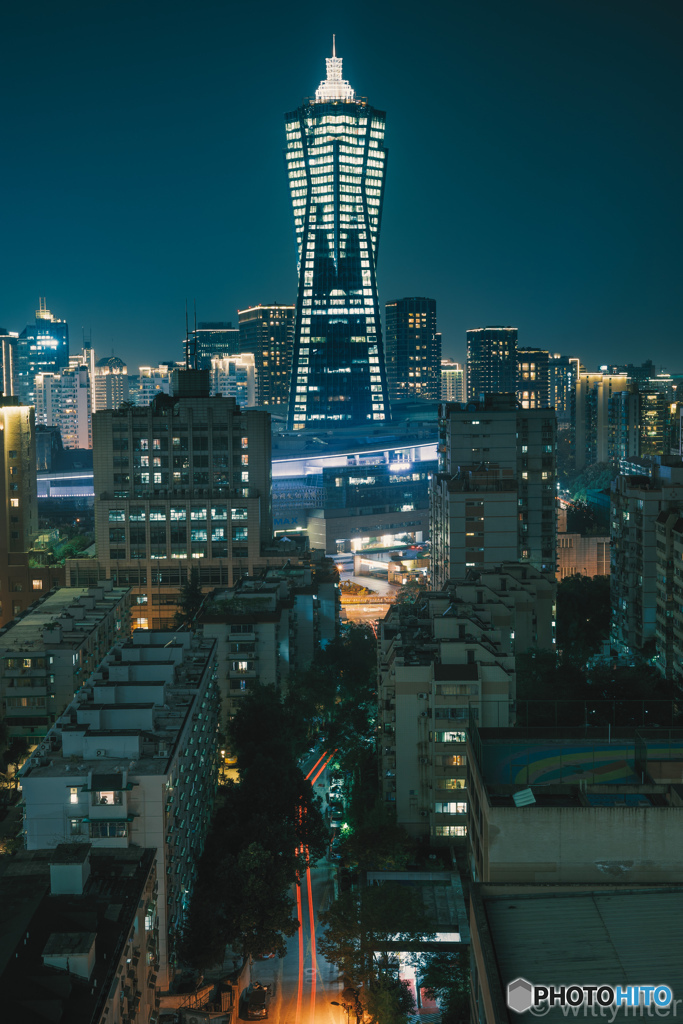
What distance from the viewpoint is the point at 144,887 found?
71.3 feet

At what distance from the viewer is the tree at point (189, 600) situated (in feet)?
177

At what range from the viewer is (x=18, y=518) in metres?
62.0

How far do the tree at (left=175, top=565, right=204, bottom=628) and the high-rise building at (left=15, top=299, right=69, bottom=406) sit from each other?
14275 centimetres

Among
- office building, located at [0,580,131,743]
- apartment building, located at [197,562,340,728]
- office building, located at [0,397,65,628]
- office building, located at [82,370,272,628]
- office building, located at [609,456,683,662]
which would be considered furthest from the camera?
office building, located at [0,397,65,628]

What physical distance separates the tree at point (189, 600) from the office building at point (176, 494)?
158 cm

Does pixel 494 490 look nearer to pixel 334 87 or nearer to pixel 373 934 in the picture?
pixel 373 934

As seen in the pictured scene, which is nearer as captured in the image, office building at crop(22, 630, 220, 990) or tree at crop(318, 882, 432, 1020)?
tree at crop(318, 882, 432, 1020)

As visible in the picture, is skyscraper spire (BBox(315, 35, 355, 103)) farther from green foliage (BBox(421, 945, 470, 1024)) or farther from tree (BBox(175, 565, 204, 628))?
green foliage (BBox(421, 945, 470, 1024))

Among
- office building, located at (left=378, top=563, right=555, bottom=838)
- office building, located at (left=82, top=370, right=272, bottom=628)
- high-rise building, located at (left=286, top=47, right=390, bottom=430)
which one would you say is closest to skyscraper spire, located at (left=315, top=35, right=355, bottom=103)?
high-rise building, located at (left=286, top=47, right=390, bottom=430)

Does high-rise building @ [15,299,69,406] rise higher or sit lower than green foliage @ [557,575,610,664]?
higher

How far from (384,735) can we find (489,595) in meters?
11.3

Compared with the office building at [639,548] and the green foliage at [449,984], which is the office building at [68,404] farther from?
the green foliage at [449,984]

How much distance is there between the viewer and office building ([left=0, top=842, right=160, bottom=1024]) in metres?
18.1

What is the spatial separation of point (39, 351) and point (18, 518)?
14069 centimetres
